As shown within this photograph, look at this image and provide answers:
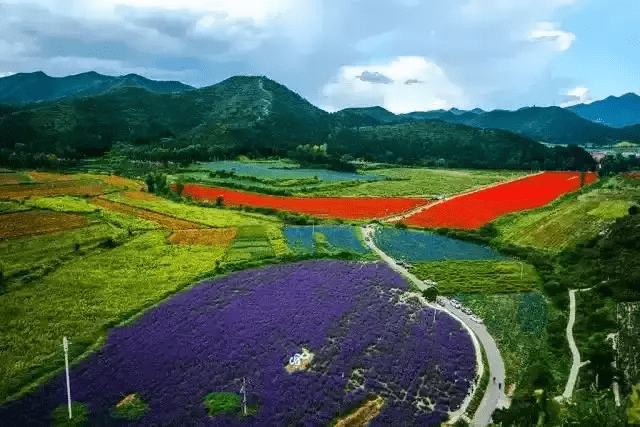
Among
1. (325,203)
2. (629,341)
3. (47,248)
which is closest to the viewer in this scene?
(629,341)

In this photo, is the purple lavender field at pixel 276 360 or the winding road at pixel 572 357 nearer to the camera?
the purple lavender field at pixel 276 360

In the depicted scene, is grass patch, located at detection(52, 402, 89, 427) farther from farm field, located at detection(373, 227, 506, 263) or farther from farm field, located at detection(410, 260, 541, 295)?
farm field, located at detection(373, 227, 506, 263)

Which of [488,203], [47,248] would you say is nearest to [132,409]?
[47,248]

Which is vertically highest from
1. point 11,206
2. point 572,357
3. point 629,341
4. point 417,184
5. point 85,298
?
point 417,184

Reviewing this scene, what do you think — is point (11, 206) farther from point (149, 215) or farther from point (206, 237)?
point (206, 237)

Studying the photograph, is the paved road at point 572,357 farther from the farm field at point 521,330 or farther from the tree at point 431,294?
the tree at point 431,294

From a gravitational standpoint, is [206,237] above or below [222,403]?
above

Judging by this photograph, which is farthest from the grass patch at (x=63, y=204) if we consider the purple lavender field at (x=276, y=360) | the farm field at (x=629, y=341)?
the farm field at (x=629, y=341)
